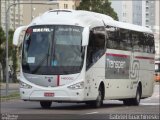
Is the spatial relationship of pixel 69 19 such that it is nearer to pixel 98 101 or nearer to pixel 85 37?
pixel 85 37

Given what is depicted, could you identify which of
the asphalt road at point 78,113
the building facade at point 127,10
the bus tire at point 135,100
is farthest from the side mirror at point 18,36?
the building facade at point 127,10

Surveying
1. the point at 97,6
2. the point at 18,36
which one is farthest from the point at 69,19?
the point at 97,6

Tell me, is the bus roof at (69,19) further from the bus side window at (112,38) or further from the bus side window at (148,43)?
A: the bus side window at (148,43)

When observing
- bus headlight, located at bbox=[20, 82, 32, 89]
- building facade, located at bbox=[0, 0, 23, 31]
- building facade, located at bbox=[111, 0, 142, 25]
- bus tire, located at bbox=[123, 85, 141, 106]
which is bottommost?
bus tire, located at bbox=[123, 85, 141, 106]

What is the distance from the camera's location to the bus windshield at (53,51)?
23938mm

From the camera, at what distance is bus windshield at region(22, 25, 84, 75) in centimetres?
2394

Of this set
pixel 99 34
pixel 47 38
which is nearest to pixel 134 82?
pixel 99 34

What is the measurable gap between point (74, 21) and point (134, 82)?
6501mm

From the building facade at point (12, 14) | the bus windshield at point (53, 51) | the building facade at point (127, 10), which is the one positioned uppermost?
the building facade at point (127, 10)

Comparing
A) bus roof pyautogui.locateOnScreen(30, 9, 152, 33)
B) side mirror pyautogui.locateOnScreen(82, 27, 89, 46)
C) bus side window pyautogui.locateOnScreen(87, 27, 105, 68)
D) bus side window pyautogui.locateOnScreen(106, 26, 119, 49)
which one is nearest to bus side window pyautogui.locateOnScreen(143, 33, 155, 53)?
bus side window pyautogui.locateOnScreen(106, 26, 119, 49)

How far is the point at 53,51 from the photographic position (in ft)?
78.7

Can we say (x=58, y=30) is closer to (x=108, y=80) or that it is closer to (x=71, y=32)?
(x=71, y=32)

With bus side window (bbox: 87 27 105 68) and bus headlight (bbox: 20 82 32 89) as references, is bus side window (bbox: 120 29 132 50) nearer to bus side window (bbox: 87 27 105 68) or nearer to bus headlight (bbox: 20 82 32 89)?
bus side window (bbox: 87 27 105 68)

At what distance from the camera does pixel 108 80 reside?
2673 cm
